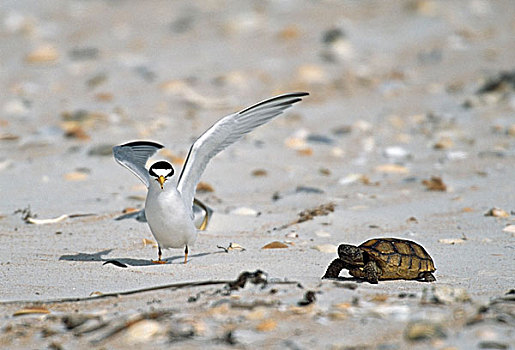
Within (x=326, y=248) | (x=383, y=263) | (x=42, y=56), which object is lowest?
(x=383, y=263)

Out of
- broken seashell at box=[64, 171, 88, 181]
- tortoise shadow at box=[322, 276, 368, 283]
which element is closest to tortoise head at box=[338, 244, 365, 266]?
tortoise shadow at box=[322, 276, 368, 283]

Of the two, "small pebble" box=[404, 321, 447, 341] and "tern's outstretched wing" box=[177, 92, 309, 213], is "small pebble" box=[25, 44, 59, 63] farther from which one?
"small pebble" box=[404, 321, 447, 341]

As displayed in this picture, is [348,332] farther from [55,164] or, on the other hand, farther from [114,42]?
[114,42]

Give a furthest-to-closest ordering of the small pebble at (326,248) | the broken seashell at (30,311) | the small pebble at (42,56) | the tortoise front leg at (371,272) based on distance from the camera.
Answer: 1. the small pebble at (42,56)
2. the small pebble at (326,248)
3. the tortoise front leg at (371,272)
4. the broken seashell at (30,311)

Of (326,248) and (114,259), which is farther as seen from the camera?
(326,248)

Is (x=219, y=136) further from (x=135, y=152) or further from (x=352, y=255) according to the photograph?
(x=352, y=255)

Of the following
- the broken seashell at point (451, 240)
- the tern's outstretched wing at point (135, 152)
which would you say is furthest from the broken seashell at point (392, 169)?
the tern's outstretched wing at point (135, 152)

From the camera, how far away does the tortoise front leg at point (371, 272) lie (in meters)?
4.24

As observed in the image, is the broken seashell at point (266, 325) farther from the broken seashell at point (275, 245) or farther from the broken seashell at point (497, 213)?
the broken seashell at point (497, 213)

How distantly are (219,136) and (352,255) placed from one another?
4.31 feet

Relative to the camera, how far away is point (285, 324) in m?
3.32

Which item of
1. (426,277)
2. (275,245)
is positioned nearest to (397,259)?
(426,277)

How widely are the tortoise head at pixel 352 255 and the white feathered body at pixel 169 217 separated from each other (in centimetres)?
106

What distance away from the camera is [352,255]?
426 centimetres
